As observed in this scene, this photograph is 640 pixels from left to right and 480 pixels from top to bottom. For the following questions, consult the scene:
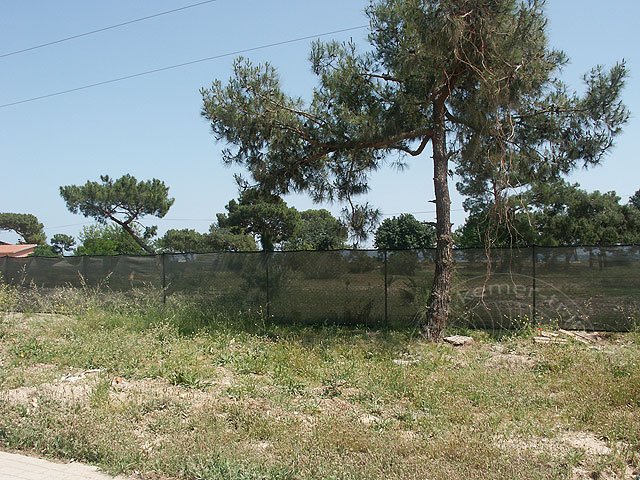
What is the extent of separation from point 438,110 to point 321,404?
261 inches

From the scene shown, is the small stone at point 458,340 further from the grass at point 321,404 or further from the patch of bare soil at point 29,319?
the patch of bare soil at point 29,319

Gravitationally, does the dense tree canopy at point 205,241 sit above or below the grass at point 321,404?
above

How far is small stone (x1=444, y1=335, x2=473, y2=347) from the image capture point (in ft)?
35.2

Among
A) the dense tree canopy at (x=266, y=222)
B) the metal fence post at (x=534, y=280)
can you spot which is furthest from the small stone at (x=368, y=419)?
the dense tree canopy at (x=266, y=222)

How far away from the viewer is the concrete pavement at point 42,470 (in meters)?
5.00

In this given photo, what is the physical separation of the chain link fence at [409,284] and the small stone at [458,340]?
3.11ft

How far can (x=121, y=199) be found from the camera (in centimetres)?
3647

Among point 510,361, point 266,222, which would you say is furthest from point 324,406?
point 266,222

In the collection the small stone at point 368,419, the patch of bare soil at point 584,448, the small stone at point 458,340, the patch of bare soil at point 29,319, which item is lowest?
the patch of bare soil at point 584,448

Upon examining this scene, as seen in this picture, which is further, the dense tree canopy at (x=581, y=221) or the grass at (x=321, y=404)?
the dense tree canopy at (x=581, y=221)

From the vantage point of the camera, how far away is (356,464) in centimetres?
492

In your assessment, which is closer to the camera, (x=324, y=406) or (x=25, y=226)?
(x=324, y=406)

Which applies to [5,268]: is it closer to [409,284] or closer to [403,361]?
[409,284]

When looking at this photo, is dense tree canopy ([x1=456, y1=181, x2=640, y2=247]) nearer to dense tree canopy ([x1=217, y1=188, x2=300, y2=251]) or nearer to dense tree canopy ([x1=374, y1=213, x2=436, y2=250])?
dense tree canopy ([x1=374, y1=213, x2=436, y2=250])
